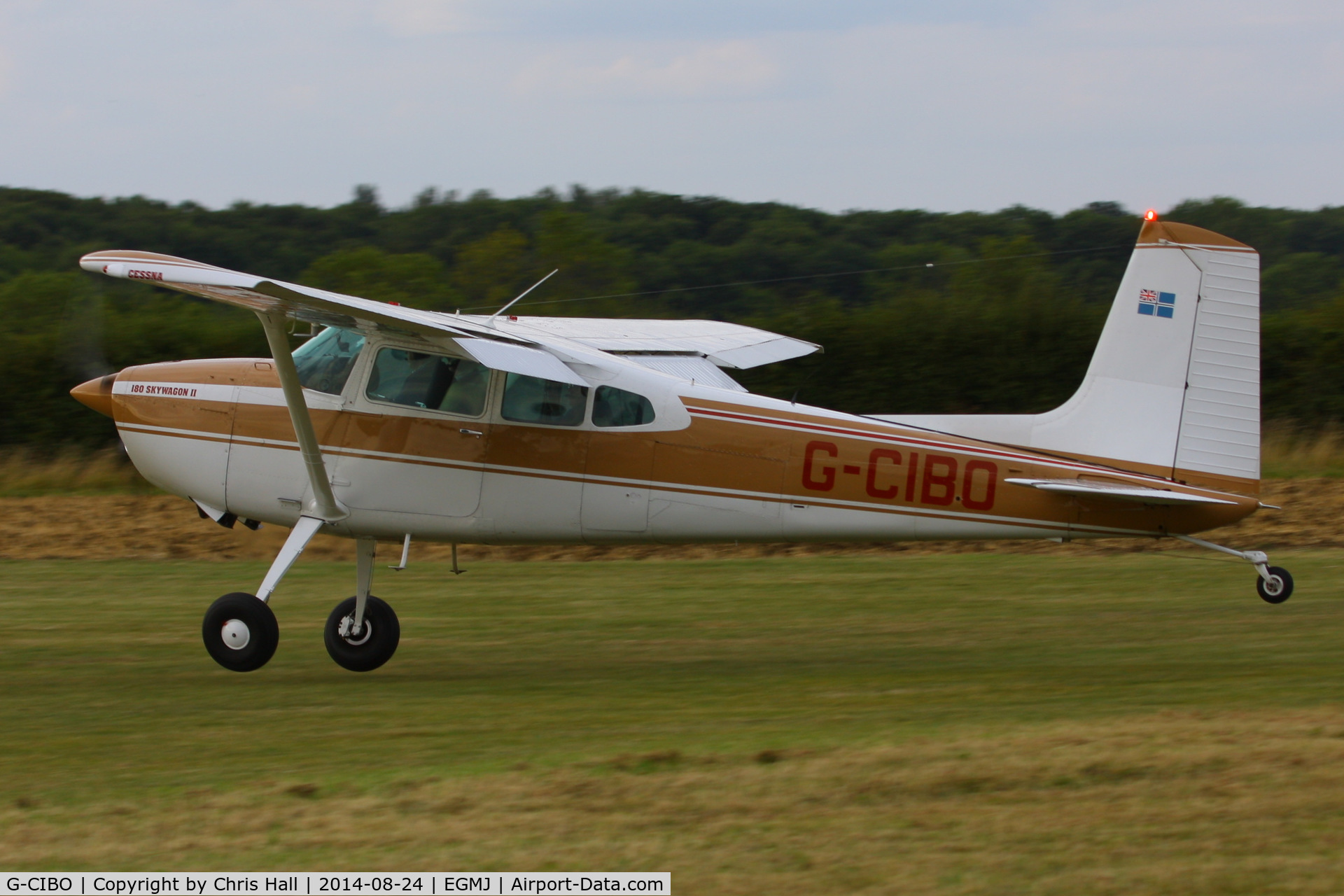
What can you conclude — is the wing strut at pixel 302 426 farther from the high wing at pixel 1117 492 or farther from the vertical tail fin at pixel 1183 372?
the high wing at pixel 1117 492

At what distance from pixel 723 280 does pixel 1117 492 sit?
80.0 ft

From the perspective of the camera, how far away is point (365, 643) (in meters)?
8.94

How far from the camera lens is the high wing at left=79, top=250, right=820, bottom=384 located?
23.8ft

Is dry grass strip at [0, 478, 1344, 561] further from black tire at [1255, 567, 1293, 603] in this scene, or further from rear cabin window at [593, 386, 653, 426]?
rear cabin window at [593, 386, 653, 426]

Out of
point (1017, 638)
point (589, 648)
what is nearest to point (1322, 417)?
point (1017, 638)

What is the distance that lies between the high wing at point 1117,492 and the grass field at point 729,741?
3.69 feet

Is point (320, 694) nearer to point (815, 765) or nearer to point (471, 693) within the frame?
point (471, 693)

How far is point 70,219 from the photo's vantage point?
36.6 meters

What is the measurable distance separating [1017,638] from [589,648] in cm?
329

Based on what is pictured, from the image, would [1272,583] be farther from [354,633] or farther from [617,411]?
[354,633]

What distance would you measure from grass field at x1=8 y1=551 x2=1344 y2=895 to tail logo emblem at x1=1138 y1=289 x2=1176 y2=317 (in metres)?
2.36

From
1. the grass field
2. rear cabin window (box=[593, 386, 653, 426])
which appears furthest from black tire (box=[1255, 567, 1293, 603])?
rear cabin window (box=[593, 386, 653, 426])

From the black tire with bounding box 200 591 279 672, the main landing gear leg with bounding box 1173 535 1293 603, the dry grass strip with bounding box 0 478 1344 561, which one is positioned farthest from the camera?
the dry grass strip with bounding box 0 478 1344 561
